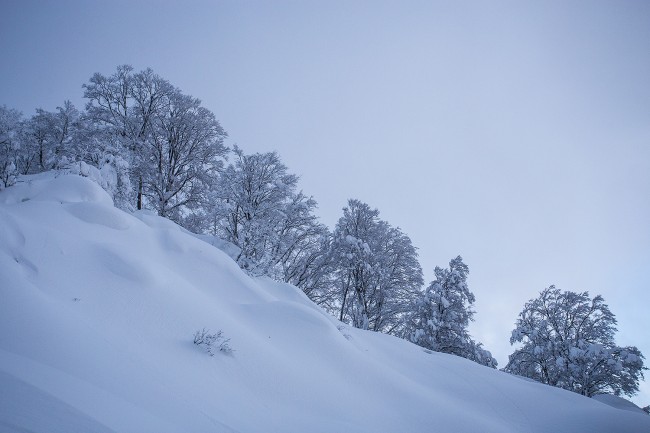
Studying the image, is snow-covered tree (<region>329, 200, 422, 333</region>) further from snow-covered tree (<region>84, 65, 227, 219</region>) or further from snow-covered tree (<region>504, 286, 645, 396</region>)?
snow-covered tree (<region>84, 65, 227, 219</region>)

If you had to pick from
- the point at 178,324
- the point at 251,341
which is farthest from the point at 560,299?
the point at 178,324

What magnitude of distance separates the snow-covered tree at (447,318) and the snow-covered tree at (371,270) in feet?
4.28

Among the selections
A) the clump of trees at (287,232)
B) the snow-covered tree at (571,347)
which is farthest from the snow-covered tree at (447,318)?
the snow-covered tree at (571,347)

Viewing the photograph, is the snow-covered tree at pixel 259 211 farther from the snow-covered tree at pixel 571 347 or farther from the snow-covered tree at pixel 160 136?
the snow-covered tree at pixel 571 347

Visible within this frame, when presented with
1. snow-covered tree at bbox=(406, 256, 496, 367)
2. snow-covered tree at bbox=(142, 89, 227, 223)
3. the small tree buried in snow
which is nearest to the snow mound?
snow-covered tree at bbox=(406, 256, 496, 367)

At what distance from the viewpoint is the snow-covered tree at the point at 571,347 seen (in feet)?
37.7

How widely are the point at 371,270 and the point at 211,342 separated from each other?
11.5 metres

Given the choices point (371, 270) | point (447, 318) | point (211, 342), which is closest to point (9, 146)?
point (211, 342)

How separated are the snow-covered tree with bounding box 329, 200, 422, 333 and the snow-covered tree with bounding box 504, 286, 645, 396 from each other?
553cm

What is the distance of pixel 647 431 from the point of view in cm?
515

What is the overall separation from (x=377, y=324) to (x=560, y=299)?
9320mm

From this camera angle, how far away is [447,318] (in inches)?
568

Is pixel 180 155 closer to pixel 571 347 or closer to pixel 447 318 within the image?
pixel 447 318

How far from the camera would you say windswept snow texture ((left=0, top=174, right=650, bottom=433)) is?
2.60 metres
